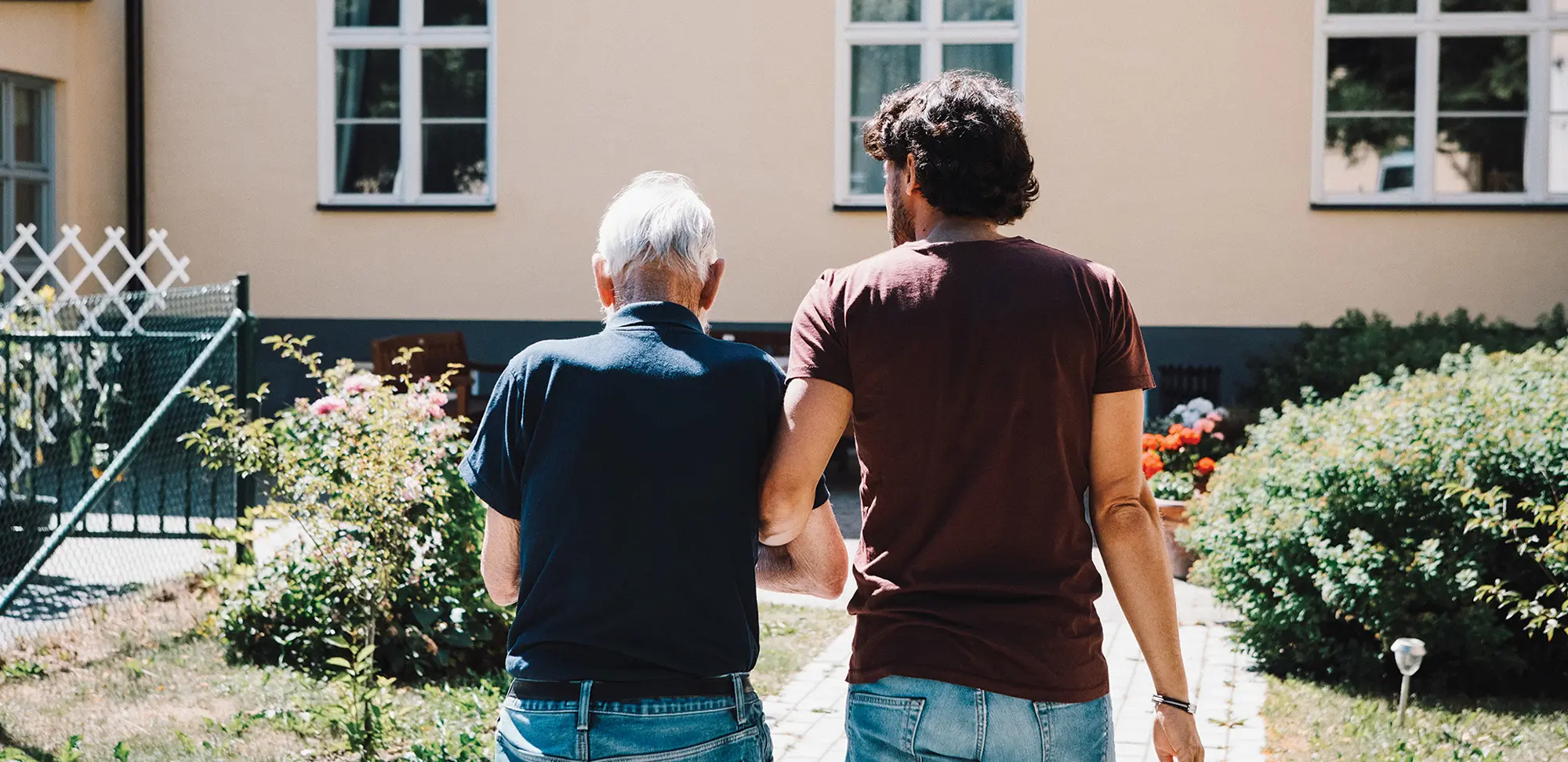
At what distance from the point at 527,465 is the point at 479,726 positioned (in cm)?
251

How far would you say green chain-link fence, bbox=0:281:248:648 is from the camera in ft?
20.0

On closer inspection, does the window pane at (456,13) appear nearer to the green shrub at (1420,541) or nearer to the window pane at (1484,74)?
the window pane at (1484,74)

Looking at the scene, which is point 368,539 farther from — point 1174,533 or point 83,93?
point 83,93

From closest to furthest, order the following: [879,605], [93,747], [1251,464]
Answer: [879,605] < [93,747] < [1251,464]

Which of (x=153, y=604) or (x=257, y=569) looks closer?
(x=257, y=569)

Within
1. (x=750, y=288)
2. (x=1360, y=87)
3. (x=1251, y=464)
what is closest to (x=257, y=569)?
(x=1251, y=464)


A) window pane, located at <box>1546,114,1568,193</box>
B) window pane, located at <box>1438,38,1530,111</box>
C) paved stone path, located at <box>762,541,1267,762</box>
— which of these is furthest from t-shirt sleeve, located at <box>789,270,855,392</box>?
window pane, located at <box>1546,114,1568,193</box>

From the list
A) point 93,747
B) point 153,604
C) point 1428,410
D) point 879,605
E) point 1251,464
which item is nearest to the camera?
point 879,605

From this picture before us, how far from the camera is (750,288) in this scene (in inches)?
417

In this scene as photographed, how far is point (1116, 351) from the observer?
2141 mm

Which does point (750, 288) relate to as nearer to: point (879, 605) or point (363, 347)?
point (363, 347)

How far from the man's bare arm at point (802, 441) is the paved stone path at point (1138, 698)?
185 centimetres

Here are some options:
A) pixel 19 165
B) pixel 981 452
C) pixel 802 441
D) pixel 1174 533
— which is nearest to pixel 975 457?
pixel 981 452

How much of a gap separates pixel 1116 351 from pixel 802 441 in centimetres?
46
